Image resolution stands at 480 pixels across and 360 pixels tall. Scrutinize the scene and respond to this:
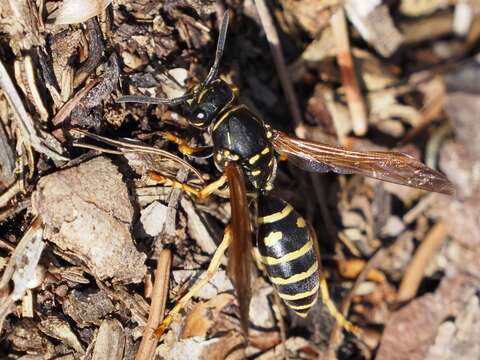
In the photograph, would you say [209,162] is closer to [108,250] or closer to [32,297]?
A: [108,250]

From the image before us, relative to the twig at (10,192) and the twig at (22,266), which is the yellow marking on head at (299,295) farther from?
the twig at (10,192)

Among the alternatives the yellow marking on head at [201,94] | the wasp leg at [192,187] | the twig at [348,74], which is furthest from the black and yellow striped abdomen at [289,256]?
the twig at [348,74]

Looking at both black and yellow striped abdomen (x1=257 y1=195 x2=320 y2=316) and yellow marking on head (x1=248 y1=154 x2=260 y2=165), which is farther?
yellow marking on head (x1=248 y1=154 x2=260 y2=165)

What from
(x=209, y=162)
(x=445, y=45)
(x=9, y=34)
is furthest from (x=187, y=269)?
(x=445, y=45)

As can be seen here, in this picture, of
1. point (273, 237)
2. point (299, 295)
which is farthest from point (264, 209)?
point (299, 295)

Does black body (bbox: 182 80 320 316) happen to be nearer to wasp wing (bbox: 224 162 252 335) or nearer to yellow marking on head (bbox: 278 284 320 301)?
yellow marking on head (bbox: 278 284 320 301)

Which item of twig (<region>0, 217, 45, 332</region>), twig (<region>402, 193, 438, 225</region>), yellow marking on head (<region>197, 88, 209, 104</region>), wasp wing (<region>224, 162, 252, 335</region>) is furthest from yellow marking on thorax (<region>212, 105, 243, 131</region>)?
twig (<region>402, 193, 438, 225</region>)
